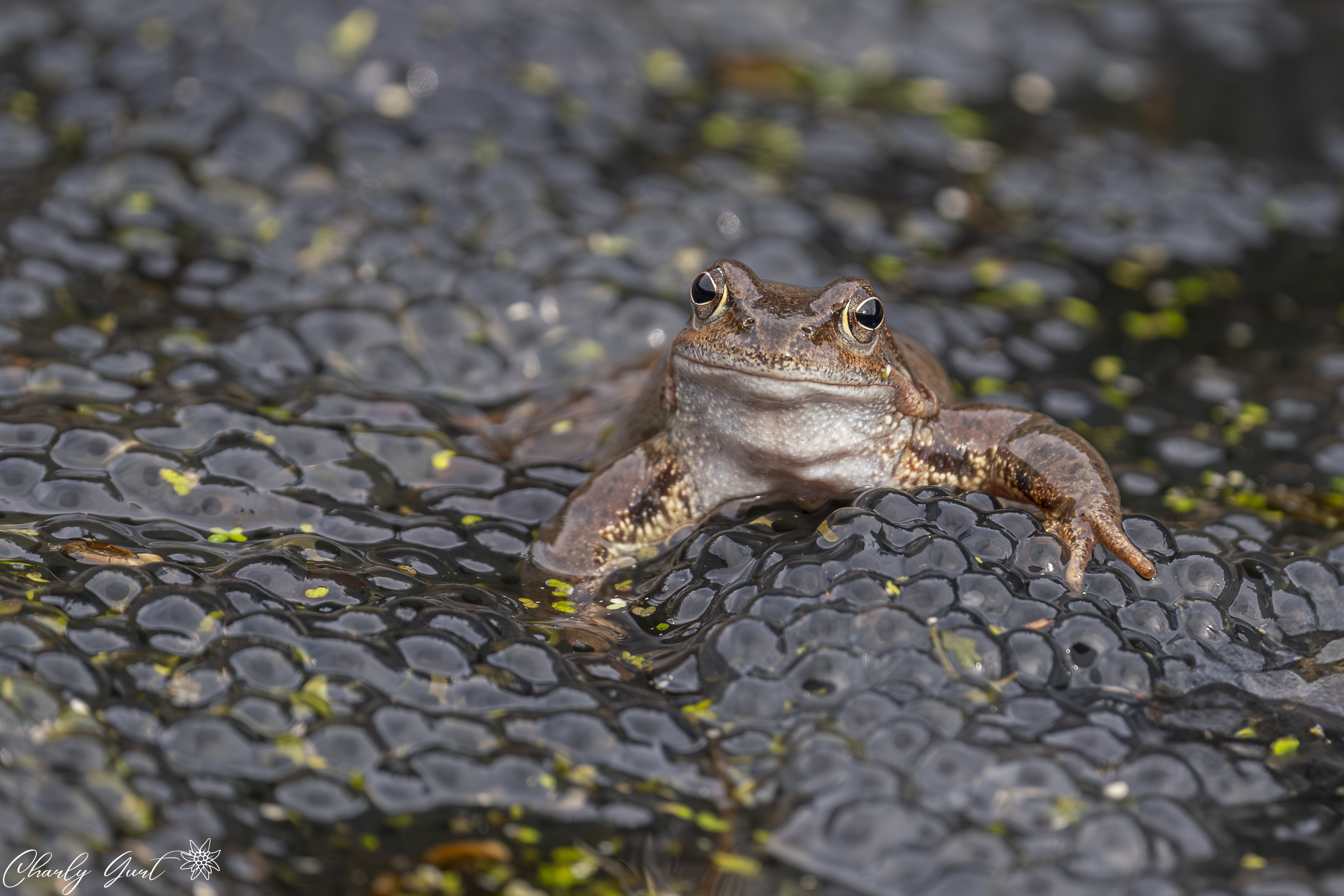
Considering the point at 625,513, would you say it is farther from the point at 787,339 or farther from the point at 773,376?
the point at 787,339

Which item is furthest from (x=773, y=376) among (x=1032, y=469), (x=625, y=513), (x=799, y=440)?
(x=1032, y=469)

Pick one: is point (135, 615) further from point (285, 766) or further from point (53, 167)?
point (53, 167)

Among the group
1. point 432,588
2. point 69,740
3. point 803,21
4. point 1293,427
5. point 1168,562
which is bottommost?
point 69,740

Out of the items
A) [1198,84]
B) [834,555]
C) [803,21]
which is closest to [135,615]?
[834,555]

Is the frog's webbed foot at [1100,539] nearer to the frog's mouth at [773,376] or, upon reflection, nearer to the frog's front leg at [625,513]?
the frog's mouth at [773,376]

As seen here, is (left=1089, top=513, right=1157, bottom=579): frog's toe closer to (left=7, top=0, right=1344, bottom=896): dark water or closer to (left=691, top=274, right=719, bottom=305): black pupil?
(left=7, top=0, right=1344, bottom=896): dark water

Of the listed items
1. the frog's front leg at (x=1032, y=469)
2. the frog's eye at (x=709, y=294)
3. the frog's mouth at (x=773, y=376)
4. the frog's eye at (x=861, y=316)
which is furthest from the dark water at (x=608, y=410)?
the frog's eye at (x=709, y=294)

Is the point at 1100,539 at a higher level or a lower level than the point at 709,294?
lower

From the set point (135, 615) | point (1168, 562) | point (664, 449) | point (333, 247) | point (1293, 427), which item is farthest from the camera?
point (333, 247)
